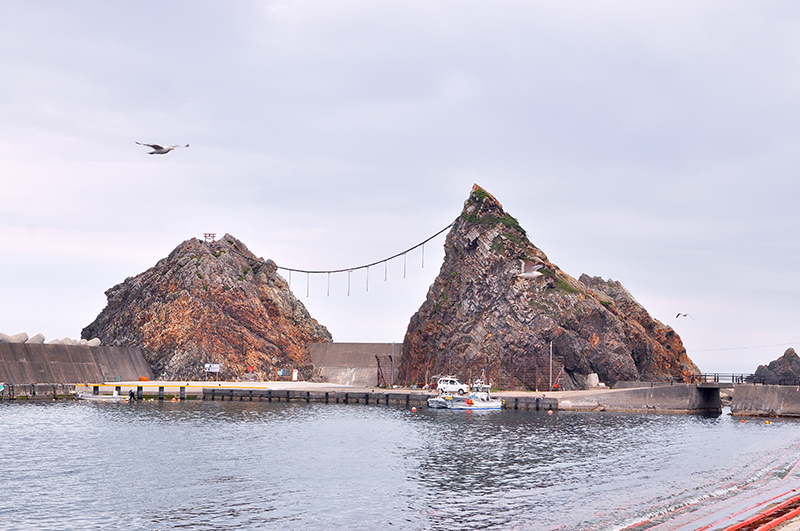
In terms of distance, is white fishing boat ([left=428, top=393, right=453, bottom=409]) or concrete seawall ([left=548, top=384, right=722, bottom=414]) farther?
white fishing boat ([left=428, top=393, right=453, bottom=409])

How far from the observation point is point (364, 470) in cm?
4544

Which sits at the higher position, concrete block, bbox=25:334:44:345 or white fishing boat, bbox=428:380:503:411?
concrete block, bbox=25:334:44:345

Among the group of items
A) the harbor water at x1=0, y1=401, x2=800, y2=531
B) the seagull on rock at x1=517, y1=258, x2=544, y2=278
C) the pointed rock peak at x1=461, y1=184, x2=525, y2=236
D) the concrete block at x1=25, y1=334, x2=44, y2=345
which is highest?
the pointed rock peak at x1=461, y1=184, x2=525, y2=236

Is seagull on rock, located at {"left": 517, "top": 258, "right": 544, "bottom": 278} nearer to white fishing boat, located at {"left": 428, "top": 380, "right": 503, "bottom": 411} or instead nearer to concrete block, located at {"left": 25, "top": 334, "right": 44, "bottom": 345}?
white fishing boat, located at {"left": 428, "top": 380, "right": 503, "bottom": 411}

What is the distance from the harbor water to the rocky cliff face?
202ft

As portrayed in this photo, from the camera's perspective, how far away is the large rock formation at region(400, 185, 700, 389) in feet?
371

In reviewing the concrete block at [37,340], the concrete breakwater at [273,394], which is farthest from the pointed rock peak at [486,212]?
the concrete block at [37,340]

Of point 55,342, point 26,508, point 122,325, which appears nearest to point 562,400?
point 26,508

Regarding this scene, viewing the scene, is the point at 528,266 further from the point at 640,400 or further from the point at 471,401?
the point at 471,401

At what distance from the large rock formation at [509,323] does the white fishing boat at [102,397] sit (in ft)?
159

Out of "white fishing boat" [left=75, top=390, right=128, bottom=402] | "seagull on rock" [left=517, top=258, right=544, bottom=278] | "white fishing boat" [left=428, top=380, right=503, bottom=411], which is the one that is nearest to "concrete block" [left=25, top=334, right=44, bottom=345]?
"white fishing boat" [left=75, top=390, right=128, bottom=402]

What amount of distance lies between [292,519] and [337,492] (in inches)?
259

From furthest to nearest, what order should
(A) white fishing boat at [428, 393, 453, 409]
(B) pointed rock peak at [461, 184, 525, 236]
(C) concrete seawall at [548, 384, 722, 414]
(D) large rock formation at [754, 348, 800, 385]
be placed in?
1. (D) large rock formation at [754, 348, 800, 385]
2. (B) pointed rock peak at [461, 184, 525, 236]
3. (A) white fishing boat at [428, 393, 453, 409]
4. (C) concrete seawall at [548, 384, 722, 414]

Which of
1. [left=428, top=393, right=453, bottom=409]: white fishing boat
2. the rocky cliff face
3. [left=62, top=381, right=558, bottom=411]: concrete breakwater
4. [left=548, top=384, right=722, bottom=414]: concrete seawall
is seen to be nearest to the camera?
[left=548, top=384, right=722, bottom=414]: concrete seawall
